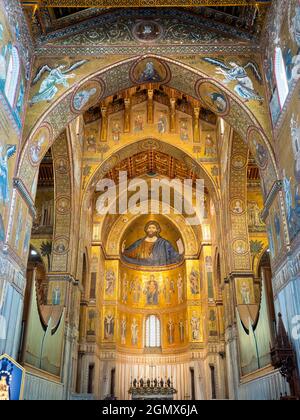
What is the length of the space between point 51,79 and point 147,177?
12811 mm

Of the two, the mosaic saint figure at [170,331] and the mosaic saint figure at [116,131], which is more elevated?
the mosaic saint figure at [116,131]

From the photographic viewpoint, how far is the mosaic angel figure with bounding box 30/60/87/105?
40.8 ft

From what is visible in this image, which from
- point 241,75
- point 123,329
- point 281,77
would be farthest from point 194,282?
point 281,77

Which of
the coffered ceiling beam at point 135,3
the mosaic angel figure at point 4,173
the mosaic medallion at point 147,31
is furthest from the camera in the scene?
the mosaic medallion at point 147,31

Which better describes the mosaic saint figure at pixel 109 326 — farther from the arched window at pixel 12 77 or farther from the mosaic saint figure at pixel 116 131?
the arched window at pixel 12 77

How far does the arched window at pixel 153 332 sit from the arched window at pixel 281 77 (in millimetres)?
20035

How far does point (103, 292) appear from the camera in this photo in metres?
24.4

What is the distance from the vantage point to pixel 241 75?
12930 millimetres

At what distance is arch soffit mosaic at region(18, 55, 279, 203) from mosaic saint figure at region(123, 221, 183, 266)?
1536 centimetres

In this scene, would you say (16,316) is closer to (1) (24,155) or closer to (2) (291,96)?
(1) (24,155)

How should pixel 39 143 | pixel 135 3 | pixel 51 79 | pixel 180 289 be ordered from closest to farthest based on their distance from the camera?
pixel 135 3 → pixel 39 143 → pixel 51 79 → pixel 180 289

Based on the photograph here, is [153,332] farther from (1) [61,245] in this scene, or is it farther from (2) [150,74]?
(2) [150,74]

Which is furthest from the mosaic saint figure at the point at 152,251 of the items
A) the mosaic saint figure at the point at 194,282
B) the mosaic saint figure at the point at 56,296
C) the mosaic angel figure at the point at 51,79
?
the mosaic angel figure at the point at 51,79

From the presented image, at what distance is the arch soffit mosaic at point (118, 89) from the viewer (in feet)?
38.1
